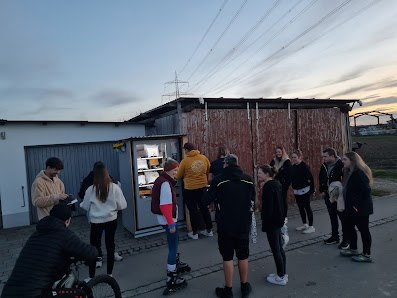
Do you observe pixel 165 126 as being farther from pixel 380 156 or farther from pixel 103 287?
pixel 380 156

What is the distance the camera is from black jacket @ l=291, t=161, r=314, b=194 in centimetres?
612

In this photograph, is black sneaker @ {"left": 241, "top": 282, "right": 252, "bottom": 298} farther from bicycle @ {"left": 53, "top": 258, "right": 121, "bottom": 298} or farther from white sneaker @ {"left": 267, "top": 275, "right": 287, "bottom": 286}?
bicycle @ {"left": 53, "top": 258, "right": 121, "bottom": 298}

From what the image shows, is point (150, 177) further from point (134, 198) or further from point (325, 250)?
point (325, 250)

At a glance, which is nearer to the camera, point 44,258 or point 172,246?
→ point 44,258

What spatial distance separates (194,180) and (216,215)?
2.32 m

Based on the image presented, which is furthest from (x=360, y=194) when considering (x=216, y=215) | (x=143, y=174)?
(x=143, y=174)

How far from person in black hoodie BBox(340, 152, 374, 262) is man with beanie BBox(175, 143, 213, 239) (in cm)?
282

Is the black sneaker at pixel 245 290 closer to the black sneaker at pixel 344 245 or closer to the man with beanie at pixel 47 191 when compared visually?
the black sneaker at pixel 344 245

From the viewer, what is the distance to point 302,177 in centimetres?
614

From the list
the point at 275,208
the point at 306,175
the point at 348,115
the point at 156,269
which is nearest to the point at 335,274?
the point at 275,208

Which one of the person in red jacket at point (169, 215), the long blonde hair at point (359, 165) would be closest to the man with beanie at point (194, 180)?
the person in red jacket at point (169, 215)

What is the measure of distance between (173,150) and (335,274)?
437 cm

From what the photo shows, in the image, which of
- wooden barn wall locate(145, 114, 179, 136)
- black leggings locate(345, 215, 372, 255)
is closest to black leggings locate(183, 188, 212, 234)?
wooden barn wall locate(145, 114, 179, 136)

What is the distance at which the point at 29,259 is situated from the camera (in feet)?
8.20
